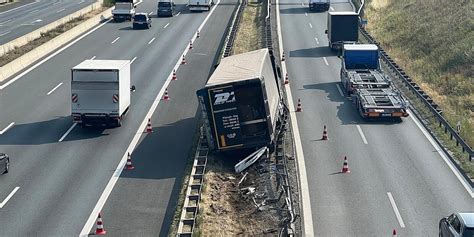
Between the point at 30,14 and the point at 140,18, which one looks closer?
the point at 140,18

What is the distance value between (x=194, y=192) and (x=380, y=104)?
14.4m

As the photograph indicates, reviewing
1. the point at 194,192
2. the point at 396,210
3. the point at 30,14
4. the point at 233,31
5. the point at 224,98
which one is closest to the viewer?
the point at 396,210

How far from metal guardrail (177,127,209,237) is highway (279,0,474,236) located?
12.4 ft

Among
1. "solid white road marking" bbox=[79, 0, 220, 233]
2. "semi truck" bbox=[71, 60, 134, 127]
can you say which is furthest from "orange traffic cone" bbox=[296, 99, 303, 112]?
"semi truck" bbox=[71, 60, 134, 127]

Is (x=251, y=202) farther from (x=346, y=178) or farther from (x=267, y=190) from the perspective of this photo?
(x=346, y=178)

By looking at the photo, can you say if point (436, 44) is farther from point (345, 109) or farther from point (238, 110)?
point (238, 110)

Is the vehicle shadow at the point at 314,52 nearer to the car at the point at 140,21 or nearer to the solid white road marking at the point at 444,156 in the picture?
the solid white road marking at the point at 444,156

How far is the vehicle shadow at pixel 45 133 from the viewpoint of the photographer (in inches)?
1495

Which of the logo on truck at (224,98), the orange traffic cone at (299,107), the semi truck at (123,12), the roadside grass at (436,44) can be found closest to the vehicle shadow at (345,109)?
the orange traffic cone at (299,107)

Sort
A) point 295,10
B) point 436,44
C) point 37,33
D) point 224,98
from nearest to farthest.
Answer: point 224,98
point 436,44
point 37,33
point 295,10

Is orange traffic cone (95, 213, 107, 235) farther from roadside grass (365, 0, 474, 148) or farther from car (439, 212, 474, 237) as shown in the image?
roadside grass (365, 0, 474, 148)

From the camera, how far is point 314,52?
200 ft

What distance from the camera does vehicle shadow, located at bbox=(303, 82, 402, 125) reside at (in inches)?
1617

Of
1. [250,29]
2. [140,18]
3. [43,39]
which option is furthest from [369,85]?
[140,18]
